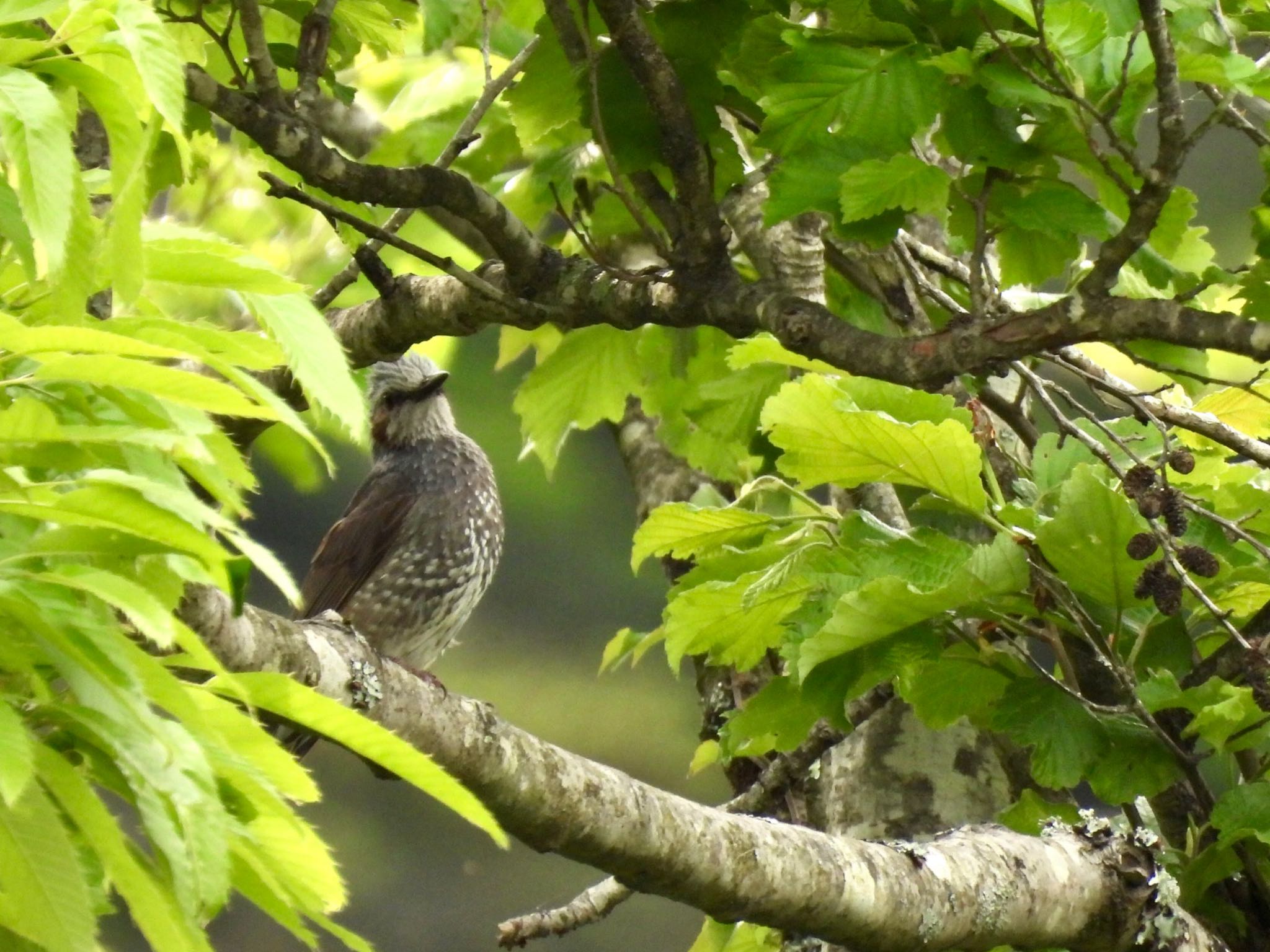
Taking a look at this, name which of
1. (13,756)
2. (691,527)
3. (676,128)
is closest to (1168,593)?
(691,527)

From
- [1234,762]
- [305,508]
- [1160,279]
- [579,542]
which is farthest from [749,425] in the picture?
[305,508]

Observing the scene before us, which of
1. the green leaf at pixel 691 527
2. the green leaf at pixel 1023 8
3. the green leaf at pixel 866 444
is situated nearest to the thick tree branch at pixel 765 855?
the green leaf at pixel 691 527

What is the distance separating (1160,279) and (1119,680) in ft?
1.37

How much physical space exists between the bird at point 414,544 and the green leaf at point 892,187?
137cm

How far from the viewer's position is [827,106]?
1236 millimetres

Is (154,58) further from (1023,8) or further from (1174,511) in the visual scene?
(1174,511)

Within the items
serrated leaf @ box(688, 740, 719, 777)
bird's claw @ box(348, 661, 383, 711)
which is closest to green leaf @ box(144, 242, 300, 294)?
bird's claw @ box(348, 661, 383, 711)

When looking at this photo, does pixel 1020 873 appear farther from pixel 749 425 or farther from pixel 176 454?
pixel 176 454

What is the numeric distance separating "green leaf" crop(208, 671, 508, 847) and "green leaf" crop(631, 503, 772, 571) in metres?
0.75

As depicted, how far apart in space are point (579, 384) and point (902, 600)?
2.54 ft

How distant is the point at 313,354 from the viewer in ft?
2.23

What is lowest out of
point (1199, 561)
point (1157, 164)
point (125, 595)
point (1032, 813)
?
point (1032, 813)

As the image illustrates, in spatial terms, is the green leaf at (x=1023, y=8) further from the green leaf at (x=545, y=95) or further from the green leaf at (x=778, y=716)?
the green leaf at (x=778, y=716)

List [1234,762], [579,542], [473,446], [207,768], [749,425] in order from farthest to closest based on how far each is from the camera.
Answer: [579,542] → [473,446] → [749,425] → [1234,762] → [207,768]
